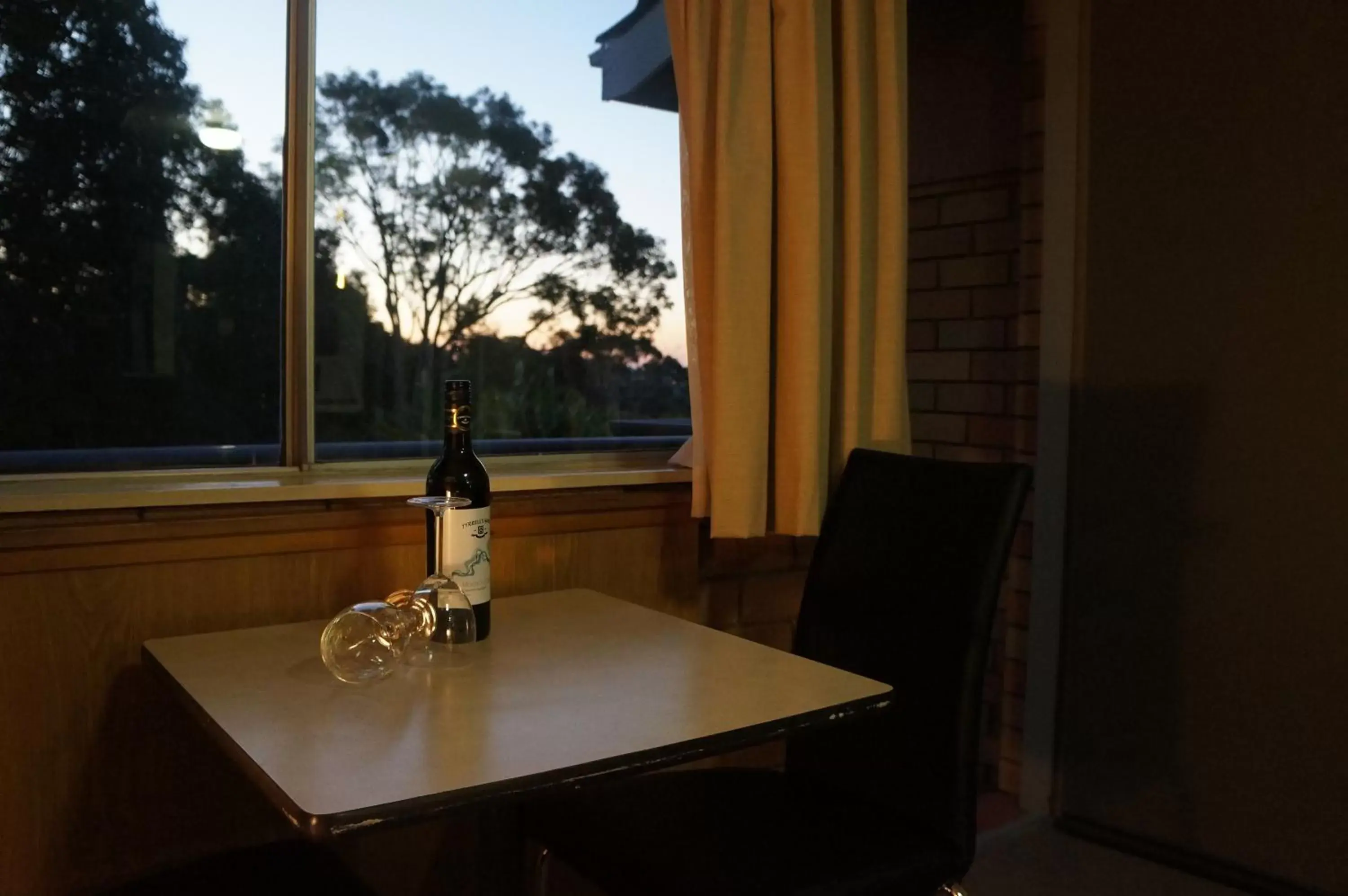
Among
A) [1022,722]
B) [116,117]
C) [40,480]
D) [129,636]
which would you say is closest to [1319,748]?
[1022,722]

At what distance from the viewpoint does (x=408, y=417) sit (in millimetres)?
1967

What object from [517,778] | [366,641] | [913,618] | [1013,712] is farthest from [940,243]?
[517,778]

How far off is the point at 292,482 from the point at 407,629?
52 centimetres

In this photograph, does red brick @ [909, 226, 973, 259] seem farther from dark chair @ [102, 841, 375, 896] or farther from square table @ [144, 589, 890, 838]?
dark chair @ [102, 841, 375, 896]

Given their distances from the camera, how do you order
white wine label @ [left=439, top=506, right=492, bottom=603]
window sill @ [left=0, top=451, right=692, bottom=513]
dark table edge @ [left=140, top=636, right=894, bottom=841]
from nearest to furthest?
dark table edge @ [left=140, top=636, right=894, bottom=841] → white wine label @ [left=439, top=506, right=492, bottom=603] → window sill @ [left=0, top=451, right=692, bottom=513]

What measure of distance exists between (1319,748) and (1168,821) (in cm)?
38

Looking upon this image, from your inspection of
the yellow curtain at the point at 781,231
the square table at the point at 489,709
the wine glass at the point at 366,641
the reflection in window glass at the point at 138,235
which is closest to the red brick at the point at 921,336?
the yellow curtain at the point at 781,231

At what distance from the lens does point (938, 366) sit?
2734 millimetres

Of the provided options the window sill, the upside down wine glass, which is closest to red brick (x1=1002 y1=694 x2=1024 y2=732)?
the window sill

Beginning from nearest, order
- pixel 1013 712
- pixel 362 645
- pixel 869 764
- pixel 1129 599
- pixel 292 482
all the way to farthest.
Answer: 1. pixel 362 645
2. pixel 869 764
3. pixel 292 482
4. pixel 1129 599
5. pixel 1013 712

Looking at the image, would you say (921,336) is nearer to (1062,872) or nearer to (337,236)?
(1062,872)

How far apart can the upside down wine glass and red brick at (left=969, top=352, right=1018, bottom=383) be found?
1695 mm

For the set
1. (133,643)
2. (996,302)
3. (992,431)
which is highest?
(996,302)

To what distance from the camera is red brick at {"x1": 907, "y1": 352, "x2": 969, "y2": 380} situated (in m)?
2.68
